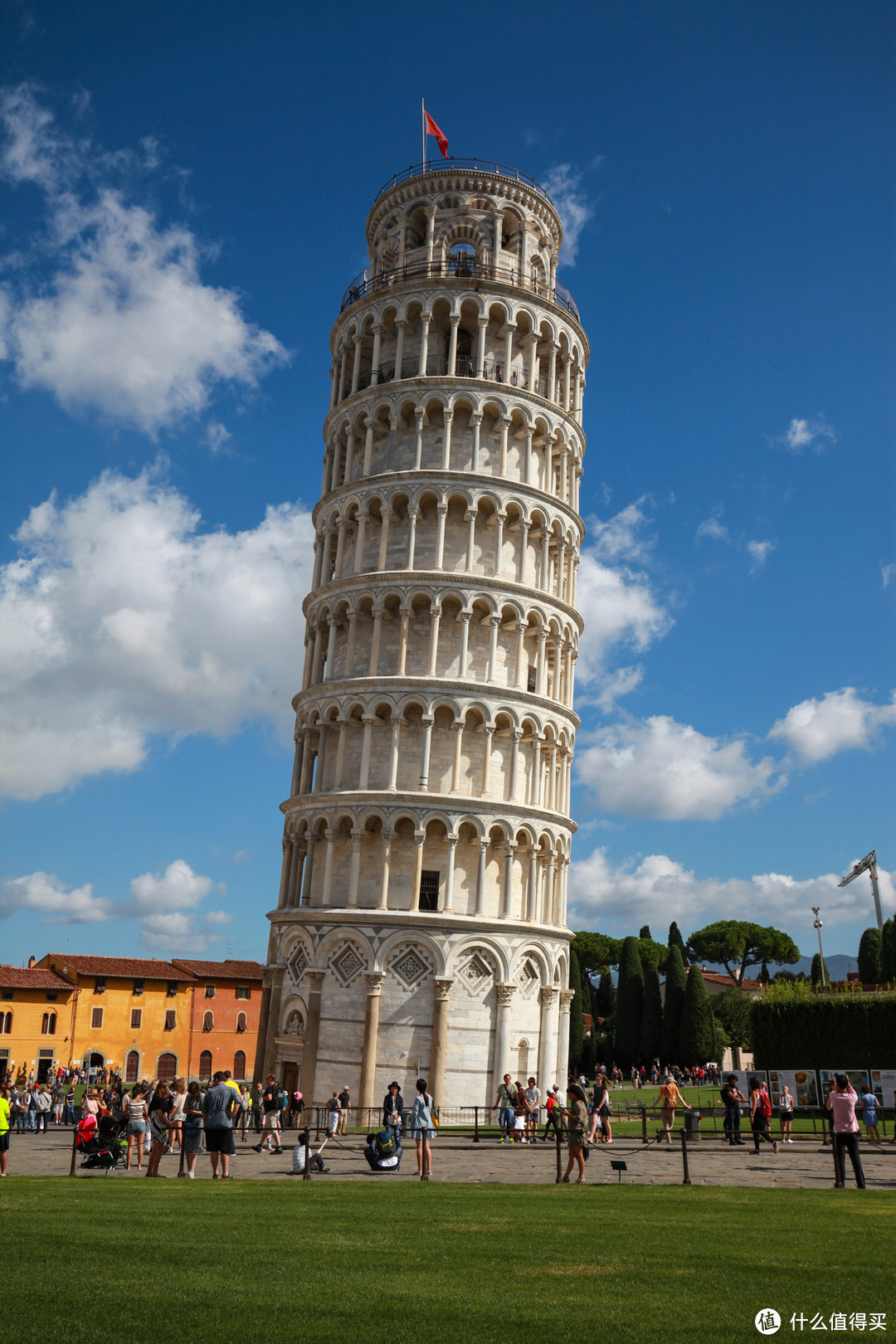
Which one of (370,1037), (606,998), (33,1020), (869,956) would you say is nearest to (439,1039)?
(370,1037)

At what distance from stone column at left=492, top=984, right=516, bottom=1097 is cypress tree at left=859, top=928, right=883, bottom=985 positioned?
5321 cm

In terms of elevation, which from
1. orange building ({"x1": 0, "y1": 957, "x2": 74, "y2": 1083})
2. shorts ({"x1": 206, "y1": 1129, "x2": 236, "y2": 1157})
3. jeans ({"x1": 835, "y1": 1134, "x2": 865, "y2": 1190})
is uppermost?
jeans ({"x1": 835, "y1": 1134, "x2": 865, "y2": 1190})

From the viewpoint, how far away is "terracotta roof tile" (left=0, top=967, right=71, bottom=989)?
264 feet

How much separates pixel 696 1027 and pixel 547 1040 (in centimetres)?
3897

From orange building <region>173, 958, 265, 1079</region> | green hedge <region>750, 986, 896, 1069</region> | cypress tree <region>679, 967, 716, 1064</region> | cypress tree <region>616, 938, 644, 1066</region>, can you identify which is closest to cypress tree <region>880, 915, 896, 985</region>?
cypress tree <region>679, 967, 716, 1064</region>

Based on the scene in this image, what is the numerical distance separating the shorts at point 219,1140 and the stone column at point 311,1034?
21406 mm

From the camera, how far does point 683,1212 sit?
15.5 metres

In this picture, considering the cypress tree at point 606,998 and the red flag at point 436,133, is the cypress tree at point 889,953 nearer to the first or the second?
the cypress tree at point 606,998

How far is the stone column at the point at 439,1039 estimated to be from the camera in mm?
38781

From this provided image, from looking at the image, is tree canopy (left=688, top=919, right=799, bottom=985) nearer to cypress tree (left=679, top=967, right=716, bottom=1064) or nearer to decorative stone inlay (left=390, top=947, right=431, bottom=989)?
cypress tree (left=679, top=967, right=716, bottom=1064)

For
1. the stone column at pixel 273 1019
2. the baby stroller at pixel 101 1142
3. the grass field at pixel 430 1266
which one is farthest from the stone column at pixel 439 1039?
the grass field at pixel 430 1266

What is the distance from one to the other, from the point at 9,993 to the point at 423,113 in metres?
67.9

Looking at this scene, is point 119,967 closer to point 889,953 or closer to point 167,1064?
point 167,1064

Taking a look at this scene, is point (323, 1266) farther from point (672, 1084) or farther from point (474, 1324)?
point (672, 1084)
